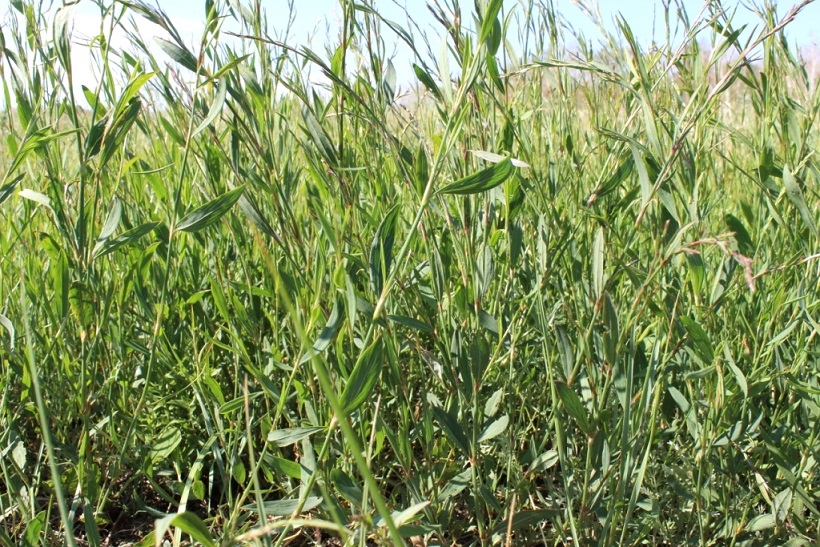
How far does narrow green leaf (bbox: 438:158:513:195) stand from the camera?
2.59 ft

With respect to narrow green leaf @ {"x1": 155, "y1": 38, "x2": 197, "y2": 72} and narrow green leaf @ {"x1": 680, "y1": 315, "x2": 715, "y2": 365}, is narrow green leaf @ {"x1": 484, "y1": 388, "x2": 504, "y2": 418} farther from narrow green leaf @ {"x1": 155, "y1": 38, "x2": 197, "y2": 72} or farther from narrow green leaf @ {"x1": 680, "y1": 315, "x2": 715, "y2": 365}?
narrow green leaf @ {"x1": 155, "y1": 38, "x2": 197, "y2": 72}

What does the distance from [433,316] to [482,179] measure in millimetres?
459

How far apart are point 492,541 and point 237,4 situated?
3.02 feet

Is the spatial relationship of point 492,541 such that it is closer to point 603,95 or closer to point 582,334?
point 582,334

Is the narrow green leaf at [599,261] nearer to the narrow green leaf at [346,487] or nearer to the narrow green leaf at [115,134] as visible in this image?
the narrow green leaf at [346,487]

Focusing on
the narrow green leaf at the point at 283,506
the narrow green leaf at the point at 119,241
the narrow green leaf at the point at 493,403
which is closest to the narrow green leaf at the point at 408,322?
the narrow green leaf at the point at 493,403

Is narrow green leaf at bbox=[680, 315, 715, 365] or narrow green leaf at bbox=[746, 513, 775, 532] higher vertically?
narrow green leaf at bbox=[680, 315, 715, 365]

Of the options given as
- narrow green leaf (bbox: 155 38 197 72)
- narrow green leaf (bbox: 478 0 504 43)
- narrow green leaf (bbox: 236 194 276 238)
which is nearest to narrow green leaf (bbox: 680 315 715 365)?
narrow green leaf (bbox: 478 0 504 43)

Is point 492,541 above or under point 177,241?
under


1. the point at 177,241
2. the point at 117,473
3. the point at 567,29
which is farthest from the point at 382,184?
the point at 117,473

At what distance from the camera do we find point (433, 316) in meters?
1.23

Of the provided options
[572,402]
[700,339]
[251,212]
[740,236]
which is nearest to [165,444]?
[251,212]

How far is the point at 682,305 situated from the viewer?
45.3 inches

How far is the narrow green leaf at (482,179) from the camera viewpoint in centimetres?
79
